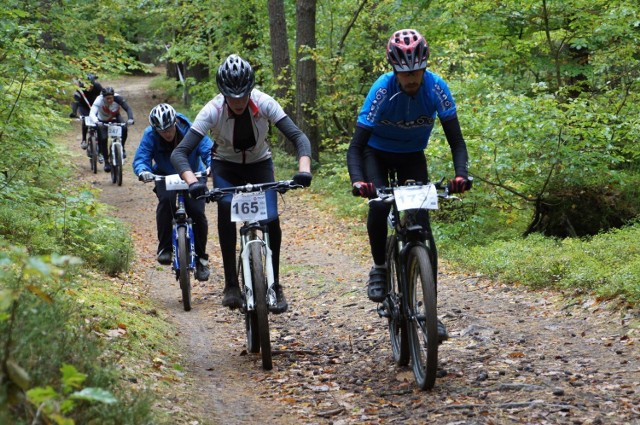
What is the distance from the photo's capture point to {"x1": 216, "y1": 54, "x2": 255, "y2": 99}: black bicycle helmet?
6145 mm

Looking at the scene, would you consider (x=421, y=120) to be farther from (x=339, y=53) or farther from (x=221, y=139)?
(x=339, y=53)

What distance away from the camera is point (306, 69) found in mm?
19141

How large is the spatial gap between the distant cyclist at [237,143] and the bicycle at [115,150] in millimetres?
12034

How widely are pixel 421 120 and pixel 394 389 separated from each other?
1981 millimetres

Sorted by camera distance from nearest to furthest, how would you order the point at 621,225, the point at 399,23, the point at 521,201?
the point at 621,225 → the point at 521,201 → the point at 399,23

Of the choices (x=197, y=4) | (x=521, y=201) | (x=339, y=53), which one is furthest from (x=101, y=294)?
(x=197, y=4)

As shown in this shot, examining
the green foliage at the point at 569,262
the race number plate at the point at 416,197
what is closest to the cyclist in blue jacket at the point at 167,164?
the green foliage at the point at 569,262

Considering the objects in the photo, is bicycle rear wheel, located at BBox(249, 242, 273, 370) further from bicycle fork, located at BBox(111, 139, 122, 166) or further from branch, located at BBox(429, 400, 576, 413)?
bicycle fork, located at BBox(111, 139, 122, 166)

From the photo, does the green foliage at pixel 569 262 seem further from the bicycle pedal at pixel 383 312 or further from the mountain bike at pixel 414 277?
the mountain bike at pixel 414 277

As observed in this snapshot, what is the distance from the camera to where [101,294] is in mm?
7504

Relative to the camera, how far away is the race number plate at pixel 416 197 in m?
5.24

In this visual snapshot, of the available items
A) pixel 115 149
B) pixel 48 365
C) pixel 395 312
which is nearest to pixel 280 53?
pixel 115 149

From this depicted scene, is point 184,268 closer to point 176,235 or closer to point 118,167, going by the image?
point 176,235

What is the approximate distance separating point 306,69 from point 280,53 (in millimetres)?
1863
